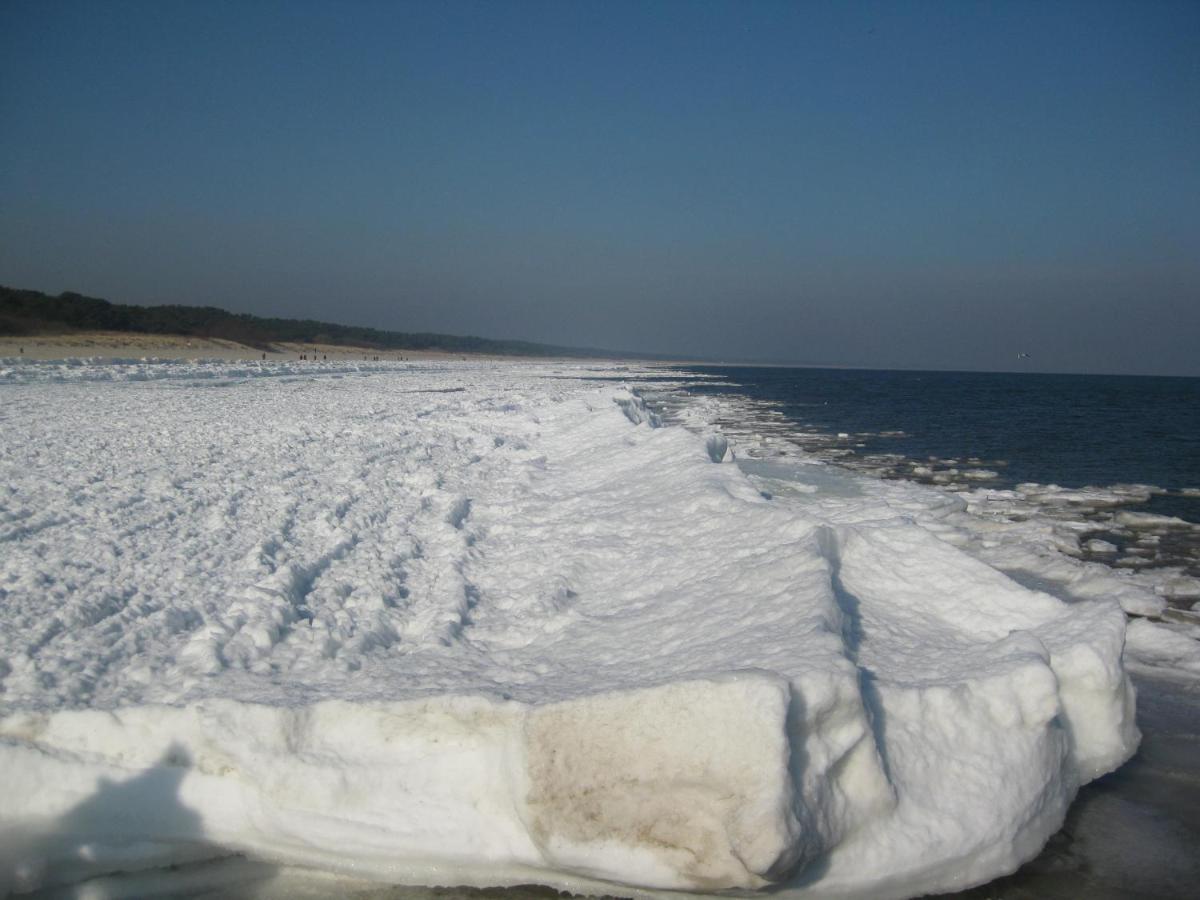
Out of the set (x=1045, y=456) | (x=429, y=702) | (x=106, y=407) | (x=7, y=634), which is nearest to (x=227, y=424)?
(x=106, y=407)

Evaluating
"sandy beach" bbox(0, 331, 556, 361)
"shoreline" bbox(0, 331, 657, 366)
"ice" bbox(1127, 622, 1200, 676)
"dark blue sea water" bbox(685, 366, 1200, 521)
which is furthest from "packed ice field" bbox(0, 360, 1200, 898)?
"sandy beach" bbox(0, 331, 556, 361)

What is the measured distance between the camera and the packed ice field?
239cm

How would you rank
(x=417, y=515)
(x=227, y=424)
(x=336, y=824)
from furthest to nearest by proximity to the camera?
(x=227, y=424) < (x=417, y=515) < (x=336, y=824)

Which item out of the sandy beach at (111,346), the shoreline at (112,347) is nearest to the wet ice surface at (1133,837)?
the shoreline at (112,347)

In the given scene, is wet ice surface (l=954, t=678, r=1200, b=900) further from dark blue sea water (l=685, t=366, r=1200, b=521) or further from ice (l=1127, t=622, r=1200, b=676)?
dark blue sea water (l=685, t=366, r=1200, b=521)

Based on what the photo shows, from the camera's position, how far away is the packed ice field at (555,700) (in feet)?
7.84

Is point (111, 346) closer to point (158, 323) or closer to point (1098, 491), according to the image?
point (158, 323)

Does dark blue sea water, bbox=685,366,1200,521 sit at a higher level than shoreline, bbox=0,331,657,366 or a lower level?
lower

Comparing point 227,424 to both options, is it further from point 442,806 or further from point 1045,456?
point 1045,456

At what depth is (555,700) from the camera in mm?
2686

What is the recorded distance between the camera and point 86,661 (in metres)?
3.32

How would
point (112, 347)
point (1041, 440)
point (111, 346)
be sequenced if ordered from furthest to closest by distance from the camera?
point (111, 346) → point (112, 347) → point (1041, 440)

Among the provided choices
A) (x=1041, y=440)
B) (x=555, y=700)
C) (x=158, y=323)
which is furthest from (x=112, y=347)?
(x=555, y=700)

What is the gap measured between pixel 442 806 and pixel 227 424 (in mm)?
11036
